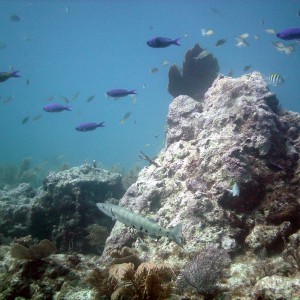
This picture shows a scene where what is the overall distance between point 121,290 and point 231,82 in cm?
663

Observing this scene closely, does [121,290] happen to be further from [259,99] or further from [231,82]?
[231,82]

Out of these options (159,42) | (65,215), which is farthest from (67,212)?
(159,42)

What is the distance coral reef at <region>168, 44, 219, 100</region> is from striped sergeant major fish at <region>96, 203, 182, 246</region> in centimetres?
753

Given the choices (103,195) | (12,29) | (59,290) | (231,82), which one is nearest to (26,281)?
(59,290)

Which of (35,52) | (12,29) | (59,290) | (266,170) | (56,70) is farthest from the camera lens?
(56,70)

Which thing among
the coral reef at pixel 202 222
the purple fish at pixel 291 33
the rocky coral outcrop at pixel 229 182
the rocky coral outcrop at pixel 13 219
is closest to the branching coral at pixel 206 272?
the coral reef at pixel 202 222

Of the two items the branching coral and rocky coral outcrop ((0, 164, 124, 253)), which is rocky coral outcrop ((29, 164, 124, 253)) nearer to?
rocky coral outcrop ((0, 164, 124, 253))

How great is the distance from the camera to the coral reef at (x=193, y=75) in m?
12.1

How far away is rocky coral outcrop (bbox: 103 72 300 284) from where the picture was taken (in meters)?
5.14

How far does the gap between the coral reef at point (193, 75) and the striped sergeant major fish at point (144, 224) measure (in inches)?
296

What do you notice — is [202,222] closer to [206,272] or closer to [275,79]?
[206,272]

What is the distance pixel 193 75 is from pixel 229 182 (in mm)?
7633

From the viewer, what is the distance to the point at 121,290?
4.12 meters

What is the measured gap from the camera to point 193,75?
12.1 m
